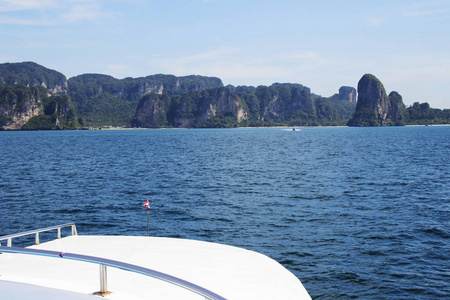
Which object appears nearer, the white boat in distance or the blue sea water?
the white boat in distance

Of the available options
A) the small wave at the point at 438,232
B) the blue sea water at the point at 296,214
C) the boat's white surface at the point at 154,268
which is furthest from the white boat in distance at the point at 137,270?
the small wave at the point at 438,232

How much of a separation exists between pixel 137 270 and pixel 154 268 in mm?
3752

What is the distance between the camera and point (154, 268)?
26.1ft

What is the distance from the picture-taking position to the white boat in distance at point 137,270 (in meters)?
5.45

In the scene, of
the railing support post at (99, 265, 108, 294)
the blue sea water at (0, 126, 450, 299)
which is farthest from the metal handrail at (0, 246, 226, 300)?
the blue sea water at (0, 126, 450, 299)

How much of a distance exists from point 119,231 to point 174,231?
3154 millimetres

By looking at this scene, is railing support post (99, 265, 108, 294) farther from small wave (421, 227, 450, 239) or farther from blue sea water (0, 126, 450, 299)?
small wave (421, 227, 450, 239)

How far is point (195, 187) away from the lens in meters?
35.8

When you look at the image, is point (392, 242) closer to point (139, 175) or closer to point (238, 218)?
point (238, 218)

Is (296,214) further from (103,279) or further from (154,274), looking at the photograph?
(154,274)

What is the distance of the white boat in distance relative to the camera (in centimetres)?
545

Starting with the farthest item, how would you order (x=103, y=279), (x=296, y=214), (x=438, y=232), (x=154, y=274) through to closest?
(x=296, y=214) → (x=438, y=232) → (x=103, y=279) → (x=154, y=274)

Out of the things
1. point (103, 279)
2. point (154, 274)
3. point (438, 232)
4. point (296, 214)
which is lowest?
point (438, 232)

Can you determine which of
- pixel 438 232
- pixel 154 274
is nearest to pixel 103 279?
pixel 154 274
